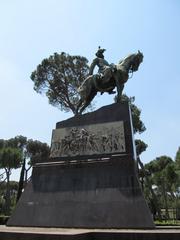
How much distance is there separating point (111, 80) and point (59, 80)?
10672 millimetres

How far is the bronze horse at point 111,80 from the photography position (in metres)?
13.1

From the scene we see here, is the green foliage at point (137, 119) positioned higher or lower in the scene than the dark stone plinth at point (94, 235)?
higher

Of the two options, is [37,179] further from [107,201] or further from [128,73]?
[128,73]

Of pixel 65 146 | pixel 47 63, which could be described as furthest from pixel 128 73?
pixel 47 63

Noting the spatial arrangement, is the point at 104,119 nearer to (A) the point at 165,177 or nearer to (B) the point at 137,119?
(B) the point at 137,119

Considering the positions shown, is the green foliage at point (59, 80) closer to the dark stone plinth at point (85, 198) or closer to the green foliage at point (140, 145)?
the green foliage at point (140, 145)

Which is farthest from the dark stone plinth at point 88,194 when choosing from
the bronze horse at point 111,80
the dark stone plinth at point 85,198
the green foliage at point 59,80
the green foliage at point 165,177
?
the green foliage at point 165,177

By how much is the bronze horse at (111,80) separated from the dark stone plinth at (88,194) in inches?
57.0

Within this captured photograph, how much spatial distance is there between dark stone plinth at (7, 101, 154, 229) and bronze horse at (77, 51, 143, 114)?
57.0 inches

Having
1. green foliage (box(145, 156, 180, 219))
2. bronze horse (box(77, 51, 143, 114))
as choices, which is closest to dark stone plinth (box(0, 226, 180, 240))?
bronze horse (box(77, 51, 143, 114))

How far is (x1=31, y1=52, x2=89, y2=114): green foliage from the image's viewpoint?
76.9 ft

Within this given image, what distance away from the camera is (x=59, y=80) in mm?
23500

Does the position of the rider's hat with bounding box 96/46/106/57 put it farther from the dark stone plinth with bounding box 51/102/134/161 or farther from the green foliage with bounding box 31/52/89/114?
the green foliage with bounding box 31/52/89/114

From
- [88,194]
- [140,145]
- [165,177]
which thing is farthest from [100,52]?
[165,177]
